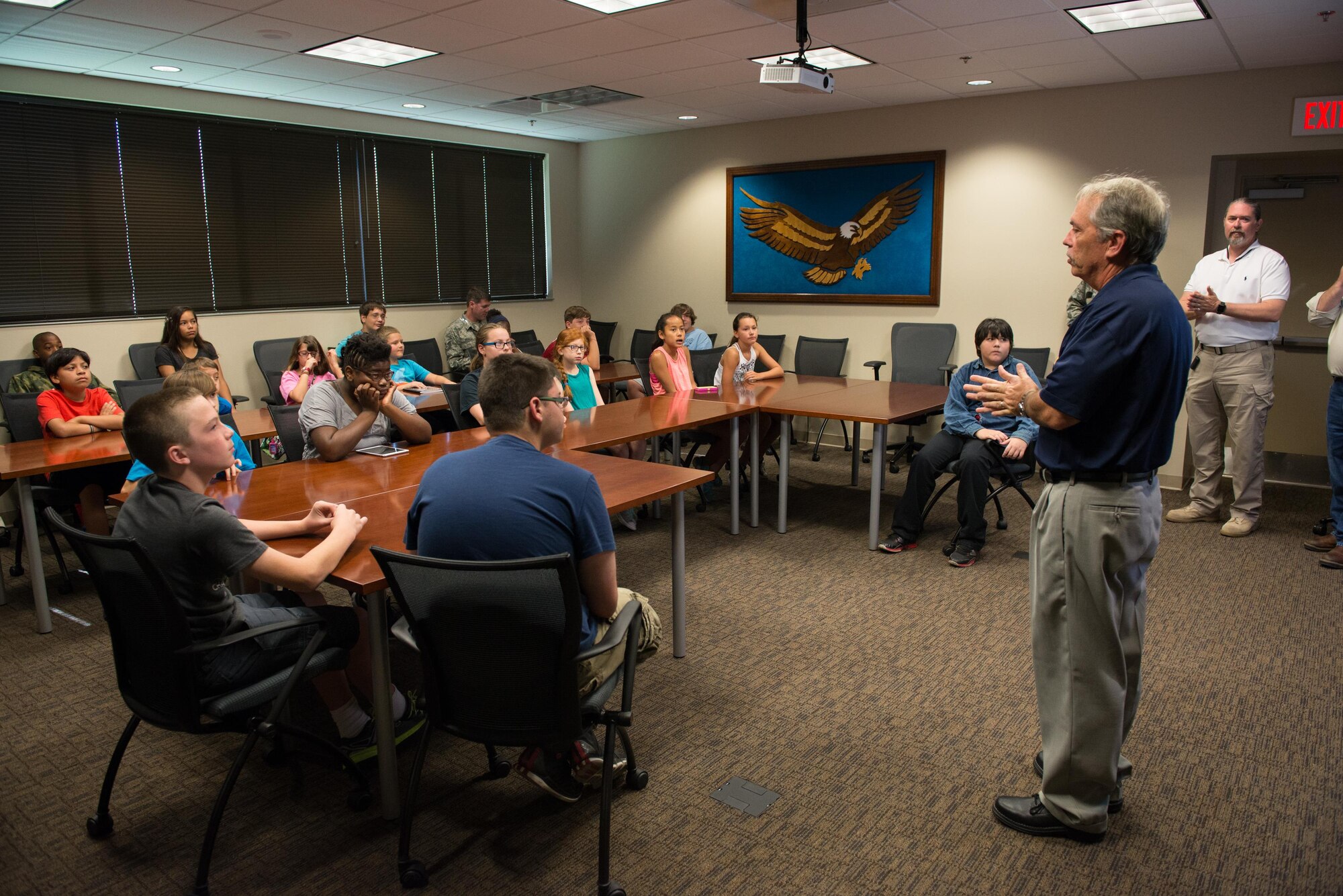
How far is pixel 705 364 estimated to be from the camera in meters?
Answer: 6.22

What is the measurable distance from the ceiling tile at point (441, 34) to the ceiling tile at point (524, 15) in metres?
0.10

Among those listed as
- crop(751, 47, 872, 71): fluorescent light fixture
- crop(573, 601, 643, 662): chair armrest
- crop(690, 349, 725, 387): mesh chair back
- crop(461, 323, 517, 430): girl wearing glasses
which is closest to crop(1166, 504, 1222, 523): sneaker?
crop(690, 349, 725, 387): mesh chair back

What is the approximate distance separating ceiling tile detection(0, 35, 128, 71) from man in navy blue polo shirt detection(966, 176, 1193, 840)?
5232 millimetres

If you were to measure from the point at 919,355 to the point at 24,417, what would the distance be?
227 inches

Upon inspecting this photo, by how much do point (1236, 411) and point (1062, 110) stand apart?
2508 mm

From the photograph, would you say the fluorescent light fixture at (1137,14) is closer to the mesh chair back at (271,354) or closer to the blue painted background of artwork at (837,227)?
the blue painted background of artwork at (837,227)

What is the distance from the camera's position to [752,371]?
6.01 metres

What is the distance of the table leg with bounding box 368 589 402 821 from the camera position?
7.41ft

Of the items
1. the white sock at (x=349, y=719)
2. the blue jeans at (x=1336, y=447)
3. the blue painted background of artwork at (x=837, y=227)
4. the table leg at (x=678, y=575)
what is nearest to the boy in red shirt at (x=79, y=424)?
the white sock at (x=349, y=719)

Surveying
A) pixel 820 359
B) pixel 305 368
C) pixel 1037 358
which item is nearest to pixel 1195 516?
pixel 1037 358

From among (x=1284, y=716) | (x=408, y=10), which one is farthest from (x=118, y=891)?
(x=408, y=10)

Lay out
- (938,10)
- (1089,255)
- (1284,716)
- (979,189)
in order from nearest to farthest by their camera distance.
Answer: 1. (1089,255)
2. (1284,716)
3. (938,10)
4. (979,189)

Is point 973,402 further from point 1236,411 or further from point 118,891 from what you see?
point 118,891

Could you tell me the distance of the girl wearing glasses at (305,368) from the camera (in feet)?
16.8
